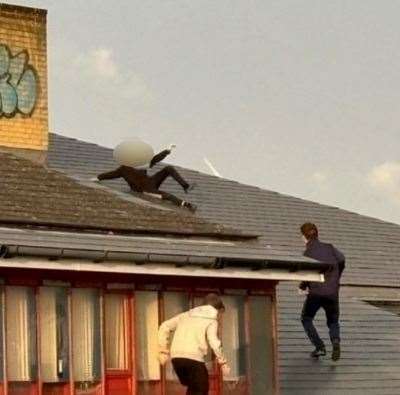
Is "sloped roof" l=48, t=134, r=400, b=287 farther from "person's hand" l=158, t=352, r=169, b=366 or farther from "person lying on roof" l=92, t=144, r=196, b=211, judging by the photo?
"person's hand" l=158, t=352, r=169, b=366

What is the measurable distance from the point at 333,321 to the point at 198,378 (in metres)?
4.82

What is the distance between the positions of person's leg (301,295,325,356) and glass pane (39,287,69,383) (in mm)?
5149

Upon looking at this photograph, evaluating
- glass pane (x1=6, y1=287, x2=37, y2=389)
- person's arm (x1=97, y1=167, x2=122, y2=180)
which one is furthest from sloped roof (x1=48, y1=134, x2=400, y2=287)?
glass pane (x1=6, y1=287, x2=37, y2=389)

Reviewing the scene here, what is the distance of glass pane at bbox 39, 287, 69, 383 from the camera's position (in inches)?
912

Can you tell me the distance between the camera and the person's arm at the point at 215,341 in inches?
895

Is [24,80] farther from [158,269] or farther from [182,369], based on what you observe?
[182,369]

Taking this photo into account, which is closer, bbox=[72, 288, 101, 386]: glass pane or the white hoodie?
the white hoodie

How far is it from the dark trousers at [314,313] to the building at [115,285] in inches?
23.5

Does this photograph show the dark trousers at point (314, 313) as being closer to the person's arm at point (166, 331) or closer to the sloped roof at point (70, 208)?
the sloped roof at point (70, 208)

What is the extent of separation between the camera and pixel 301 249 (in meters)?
32.6

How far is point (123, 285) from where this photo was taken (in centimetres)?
2411

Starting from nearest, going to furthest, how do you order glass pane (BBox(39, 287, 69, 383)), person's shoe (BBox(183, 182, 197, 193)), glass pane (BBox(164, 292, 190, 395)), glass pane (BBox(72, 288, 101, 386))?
glass pane (BBox(39, 287, 69, 383))
glass pane (BBox(72, 288, 101, 386))
glass pane (BBox(164, 292, 190, 395))
person's shoe (BBox(183, 182, 197, 193))

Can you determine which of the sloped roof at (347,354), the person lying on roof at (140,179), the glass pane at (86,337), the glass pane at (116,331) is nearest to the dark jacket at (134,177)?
the person lying on roof at (140,179)

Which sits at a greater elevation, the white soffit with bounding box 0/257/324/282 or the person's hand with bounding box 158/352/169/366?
the white soffit with bounding box 0/257/324/282
